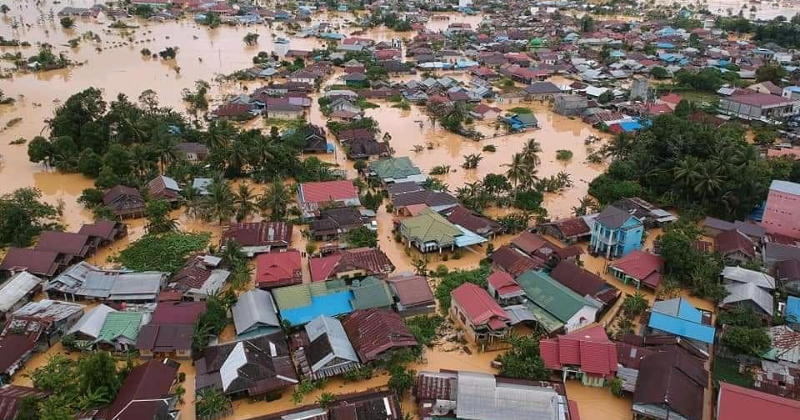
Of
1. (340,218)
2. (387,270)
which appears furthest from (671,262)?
(340,218)

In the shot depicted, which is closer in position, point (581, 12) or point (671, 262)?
point (671, 262)

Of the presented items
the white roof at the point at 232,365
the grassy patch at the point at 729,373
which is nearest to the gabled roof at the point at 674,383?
the grassy patch at the point at 729,373

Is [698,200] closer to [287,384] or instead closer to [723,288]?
[723,288]

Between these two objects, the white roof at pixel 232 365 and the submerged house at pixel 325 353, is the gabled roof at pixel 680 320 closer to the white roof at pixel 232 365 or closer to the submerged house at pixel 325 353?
the submerged house at pixel 325 353

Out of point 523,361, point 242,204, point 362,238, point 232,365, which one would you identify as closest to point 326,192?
point 242,204

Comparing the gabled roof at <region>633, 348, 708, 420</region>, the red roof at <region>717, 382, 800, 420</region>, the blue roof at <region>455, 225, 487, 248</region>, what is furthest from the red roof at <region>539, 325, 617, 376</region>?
the blue roof at <region>455, 225, 487, 248</region>

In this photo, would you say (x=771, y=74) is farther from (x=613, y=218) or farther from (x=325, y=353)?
(x=325, y=353)
